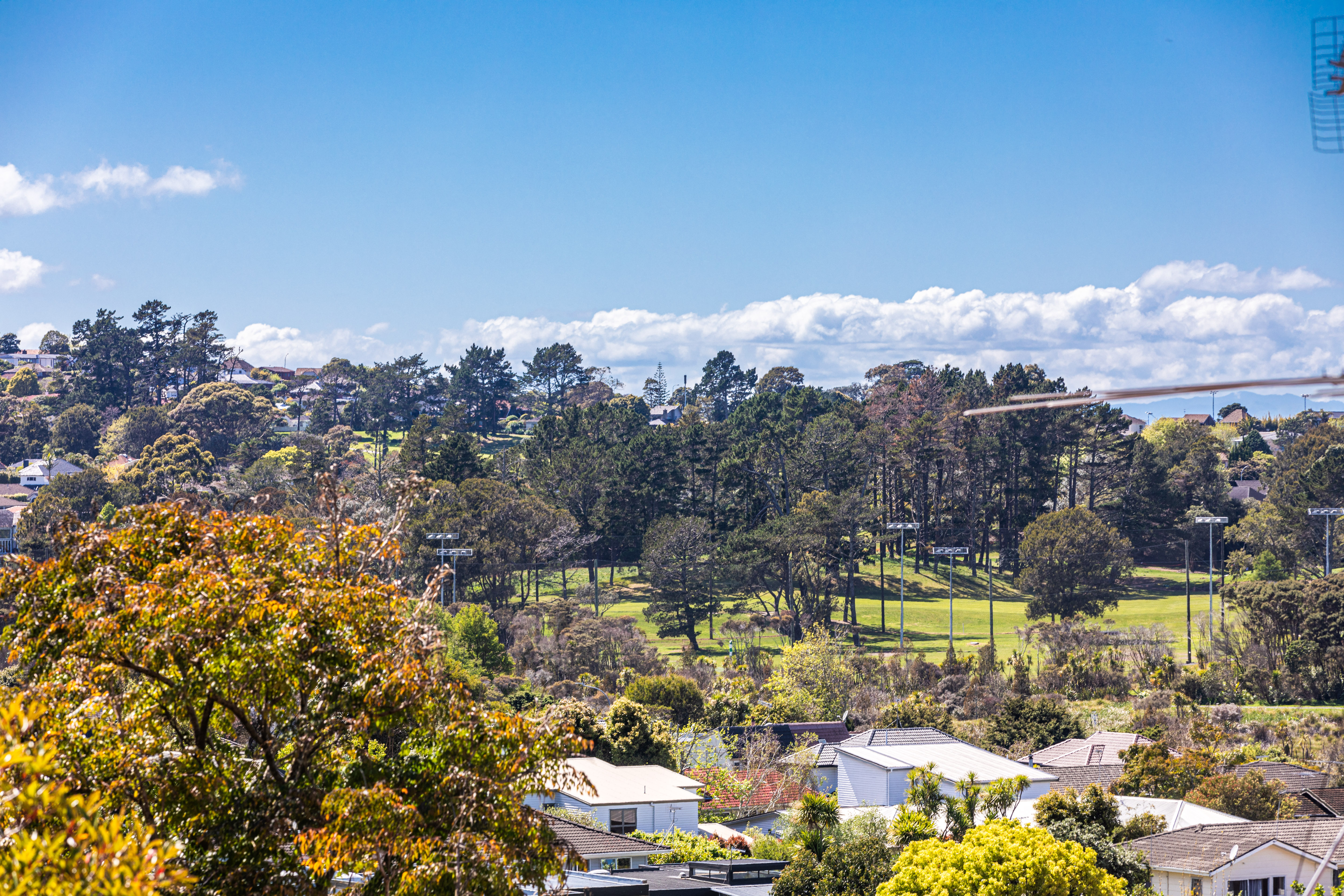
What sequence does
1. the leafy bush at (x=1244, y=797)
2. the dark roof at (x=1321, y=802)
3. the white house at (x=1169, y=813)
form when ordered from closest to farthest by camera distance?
the white house at (x=1169, y=813)
the leafy bush at (x=1244, y=797)
the dark roof at (x=1321, y=802)

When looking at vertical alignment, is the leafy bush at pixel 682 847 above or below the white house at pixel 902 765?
above

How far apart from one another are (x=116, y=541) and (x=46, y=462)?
99.0m

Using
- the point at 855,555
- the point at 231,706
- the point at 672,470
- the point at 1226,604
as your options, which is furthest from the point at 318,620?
the point at 672,470

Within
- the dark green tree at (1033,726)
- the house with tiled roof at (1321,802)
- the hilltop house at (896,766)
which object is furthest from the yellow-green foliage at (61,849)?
the dark green tree at (1033,726)

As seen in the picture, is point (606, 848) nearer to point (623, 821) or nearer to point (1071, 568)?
point (623, 821)

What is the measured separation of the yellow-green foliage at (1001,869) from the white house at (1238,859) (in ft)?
17.0

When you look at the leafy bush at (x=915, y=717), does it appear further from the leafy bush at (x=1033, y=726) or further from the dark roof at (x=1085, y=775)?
the dark roof at (x=1085, y=775)

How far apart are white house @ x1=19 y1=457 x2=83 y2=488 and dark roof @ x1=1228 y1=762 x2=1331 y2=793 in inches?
3462

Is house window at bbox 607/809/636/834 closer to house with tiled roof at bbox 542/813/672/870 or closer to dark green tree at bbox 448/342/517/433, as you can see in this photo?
house with tiled roof at bbox 542/813/672/870

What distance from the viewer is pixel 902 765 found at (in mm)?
33500

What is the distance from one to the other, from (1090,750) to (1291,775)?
20.1ft

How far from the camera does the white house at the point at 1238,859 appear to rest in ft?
76.6

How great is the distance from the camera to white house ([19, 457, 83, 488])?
9456cm

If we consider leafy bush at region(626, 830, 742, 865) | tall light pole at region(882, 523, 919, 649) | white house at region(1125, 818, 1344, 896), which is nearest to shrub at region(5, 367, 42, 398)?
tall light pole at region(882, 523, 919, 649)
